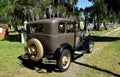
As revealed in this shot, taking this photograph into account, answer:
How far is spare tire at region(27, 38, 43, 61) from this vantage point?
10773 millimetres

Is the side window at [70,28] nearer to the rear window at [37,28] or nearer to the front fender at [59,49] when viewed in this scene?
the front fender at [59,49]

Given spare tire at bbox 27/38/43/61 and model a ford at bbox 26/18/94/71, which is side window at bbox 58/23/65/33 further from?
spare tire at bbox 27/38/43/61

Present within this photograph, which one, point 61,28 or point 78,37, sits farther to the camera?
point 78,37

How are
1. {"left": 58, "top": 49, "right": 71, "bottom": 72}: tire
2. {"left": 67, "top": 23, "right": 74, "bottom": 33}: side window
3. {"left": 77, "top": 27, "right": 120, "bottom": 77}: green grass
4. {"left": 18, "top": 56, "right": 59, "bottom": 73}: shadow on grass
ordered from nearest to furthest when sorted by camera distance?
1. {"left": 77, "top": 27, "right": 120, "bottom": 77}: green grass
2. {"left": 58, "top": 49, "right": 71, "bottom": 72}: tire
3. {"left": 18, "top": 56, "right": 59, "bottom": 73}: shadow on grass
4. {"left": 67, "top": 23, "right": 74, "bottom": 33}: side window

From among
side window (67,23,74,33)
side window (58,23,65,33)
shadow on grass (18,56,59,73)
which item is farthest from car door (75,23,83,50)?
shadow on grass (18,56,59,73)

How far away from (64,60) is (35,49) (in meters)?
1.46

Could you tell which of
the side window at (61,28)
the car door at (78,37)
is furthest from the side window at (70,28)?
the car door at (78,37)

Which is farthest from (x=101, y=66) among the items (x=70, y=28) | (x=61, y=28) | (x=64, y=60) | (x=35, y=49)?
(x=35, y=49)

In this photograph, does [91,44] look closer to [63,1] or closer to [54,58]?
[54,58]

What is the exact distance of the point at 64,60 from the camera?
10938mm

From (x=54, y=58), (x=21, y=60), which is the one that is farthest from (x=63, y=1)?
(x=54, y=58)

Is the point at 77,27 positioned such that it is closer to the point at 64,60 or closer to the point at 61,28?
the point at 61,28

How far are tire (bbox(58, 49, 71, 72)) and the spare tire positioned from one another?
0.97 metres

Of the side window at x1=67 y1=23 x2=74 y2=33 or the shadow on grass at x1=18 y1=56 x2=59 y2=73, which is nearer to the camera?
the shadow on grass at x1=18 y1=56 x2=59 y2=73
